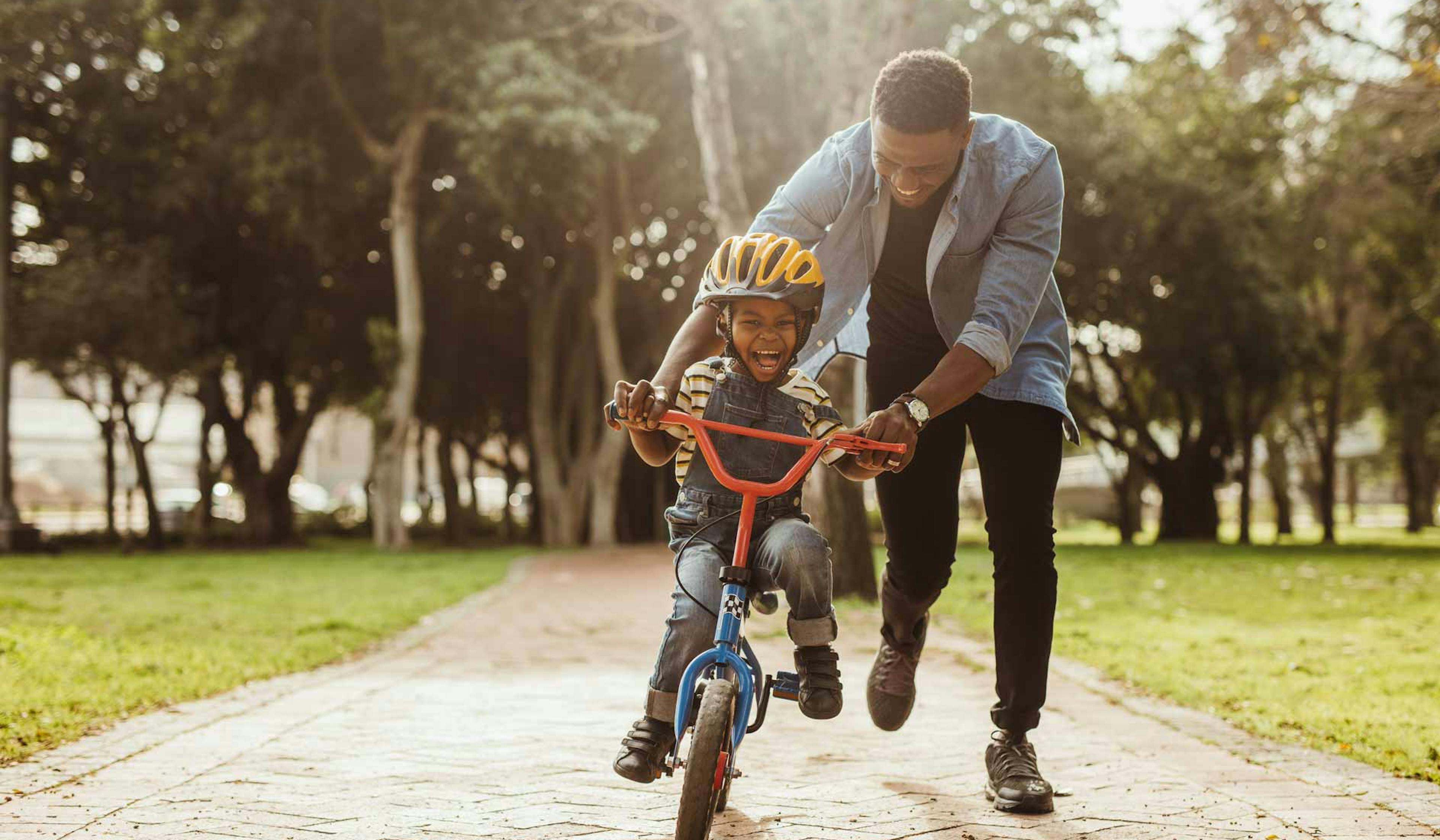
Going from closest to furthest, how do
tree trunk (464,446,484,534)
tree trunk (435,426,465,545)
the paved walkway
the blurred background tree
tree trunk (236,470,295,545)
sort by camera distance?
the paved walkway < the blurred background tree < tree trunk (236,470,295,545) < tree trunk (435,426,465,545) < tree trunk (464,446,484,534)

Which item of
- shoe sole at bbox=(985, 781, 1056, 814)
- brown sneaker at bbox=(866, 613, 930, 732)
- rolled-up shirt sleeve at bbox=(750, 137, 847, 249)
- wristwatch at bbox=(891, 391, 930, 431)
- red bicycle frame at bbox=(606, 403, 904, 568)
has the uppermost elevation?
rolled-up shirt sleeve at bbox=(750, 137, 847, 249)

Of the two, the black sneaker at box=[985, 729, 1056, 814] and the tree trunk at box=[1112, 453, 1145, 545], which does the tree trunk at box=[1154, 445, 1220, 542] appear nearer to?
the tree trunk at box=[1112, 453, 1145, 545]

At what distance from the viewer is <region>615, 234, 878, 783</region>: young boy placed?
3.29 m

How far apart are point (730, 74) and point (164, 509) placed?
22783 millimetres

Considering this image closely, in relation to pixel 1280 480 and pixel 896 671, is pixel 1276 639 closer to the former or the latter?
pixel 896 671

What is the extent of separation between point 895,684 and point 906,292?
4.17 feet

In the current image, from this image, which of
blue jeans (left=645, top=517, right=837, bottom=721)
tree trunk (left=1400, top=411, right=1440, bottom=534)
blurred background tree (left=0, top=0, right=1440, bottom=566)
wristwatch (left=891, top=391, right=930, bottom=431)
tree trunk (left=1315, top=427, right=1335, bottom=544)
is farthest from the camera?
tree trunk (left=1400, top=411, right=1440, bottom=534)

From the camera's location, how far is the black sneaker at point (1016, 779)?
3654 mm

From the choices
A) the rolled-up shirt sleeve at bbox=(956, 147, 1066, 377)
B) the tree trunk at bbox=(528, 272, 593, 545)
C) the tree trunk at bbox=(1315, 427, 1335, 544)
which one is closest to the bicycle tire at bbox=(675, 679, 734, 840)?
the rolled-up shirt sleeve at bbox=(956, 147, 1066, 377)

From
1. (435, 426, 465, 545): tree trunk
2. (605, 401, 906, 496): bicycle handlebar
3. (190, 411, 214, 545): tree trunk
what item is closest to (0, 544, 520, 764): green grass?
(605, 401, 906, 496): bicycle handlebar

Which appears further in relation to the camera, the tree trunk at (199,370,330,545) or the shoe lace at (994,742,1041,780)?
the tree trunk at (199,370,330,545)

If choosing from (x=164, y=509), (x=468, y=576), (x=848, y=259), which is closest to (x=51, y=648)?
(x=848, y=259)

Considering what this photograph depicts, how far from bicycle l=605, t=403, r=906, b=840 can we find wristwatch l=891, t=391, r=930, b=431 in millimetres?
134

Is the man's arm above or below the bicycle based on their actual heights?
above
